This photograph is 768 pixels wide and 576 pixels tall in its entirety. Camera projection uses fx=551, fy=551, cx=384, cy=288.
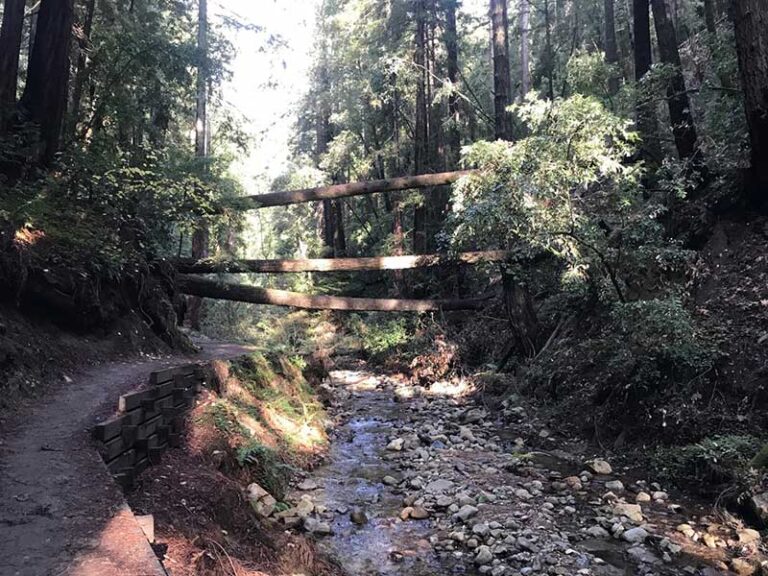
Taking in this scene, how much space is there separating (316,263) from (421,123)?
23.1 feet

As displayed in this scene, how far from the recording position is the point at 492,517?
5.79 m

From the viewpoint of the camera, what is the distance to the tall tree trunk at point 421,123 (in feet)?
55.5

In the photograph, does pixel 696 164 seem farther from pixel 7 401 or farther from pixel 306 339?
pixel 306 339

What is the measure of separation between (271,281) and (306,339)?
7.88 meters

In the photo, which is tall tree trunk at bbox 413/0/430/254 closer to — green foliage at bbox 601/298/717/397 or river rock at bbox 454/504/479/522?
green foliage at bbox 601/298/717/397

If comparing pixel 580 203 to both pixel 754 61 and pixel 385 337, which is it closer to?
pixel 754 61

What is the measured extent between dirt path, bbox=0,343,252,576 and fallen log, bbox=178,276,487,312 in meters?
7.03

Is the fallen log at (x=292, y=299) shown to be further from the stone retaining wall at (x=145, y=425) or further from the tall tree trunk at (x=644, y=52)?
the stone retaining wall at (x=145, y=425)

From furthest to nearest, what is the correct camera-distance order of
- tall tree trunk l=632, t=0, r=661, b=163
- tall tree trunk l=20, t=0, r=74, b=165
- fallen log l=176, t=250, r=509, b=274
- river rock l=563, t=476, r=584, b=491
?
1. fallen log l=176, t=250, r=509, b=274
2. tall tree trunk l=632, t=0, r=661, b=163
3. tall tree trunk l=20, t=0, r=74, b=165
4. river rock l=563, t=476, r=584, b=491

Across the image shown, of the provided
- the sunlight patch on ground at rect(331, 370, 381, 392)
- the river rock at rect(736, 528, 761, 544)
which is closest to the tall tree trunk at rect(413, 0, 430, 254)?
the sunlight patch on ground at rect(331, 370, 381, 392)

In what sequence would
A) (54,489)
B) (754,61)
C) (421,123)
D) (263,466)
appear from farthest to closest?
(421,123)
(754,61)
(263,466)
(54,489)

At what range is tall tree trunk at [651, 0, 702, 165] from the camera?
951 centimetres

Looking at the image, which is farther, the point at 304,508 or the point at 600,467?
the point at 600,467

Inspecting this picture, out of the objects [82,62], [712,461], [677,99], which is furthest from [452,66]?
[712,461]
